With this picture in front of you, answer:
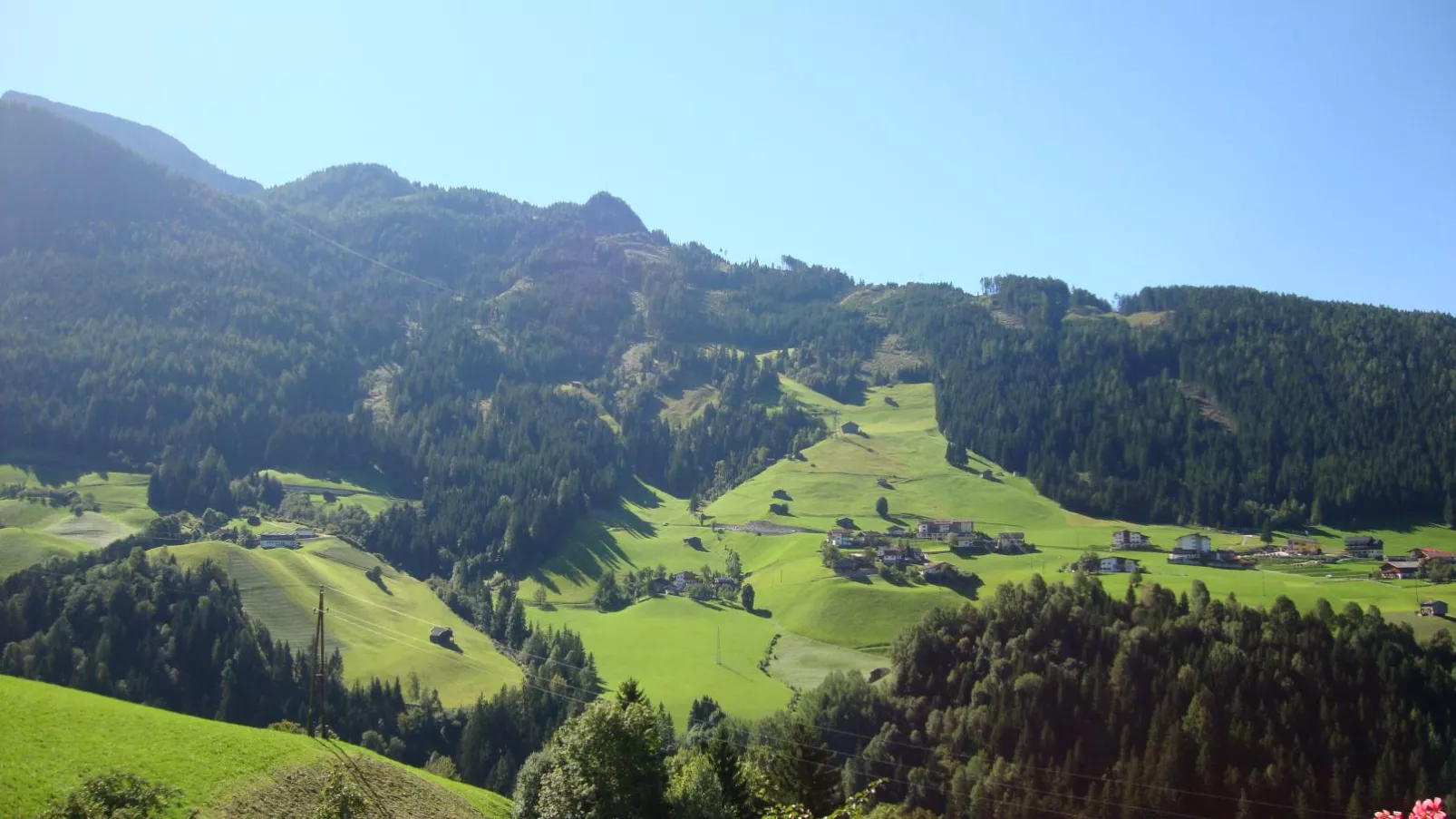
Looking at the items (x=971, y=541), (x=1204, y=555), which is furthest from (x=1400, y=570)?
(x=971, y=541)

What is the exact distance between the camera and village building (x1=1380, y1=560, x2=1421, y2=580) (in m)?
140

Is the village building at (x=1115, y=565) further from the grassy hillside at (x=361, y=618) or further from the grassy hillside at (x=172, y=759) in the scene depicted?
the grassy hillside at (x=172, y=759)

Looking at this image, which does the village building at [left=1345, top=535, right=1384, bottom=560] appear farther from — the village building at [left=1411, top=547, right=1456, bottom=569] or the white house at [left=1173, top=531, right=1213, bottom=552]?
the white house at [left=1173, top=531, right=1213, bottom=552]

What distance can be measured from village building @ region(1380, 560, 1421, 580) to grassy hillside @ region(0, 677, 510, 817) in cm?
13970

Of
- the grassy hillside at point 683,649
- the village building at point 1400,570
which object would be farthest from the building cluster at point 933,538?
the village building at point 1400,570

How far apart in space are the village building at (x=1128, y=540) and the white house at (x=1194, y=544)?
585 centimetres

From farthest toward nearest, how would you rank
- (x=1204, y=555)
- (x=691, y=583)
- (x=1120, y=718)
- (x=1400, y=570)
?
1. (x=691, y=583)
2. (x=1204, y=555)
3. (x=1400, y=570)
4. (x=1120, y=718)

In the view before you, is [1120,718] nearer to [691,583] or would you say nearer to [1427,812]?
[1427,812]

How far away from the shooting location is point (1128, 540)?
171625 millimetres

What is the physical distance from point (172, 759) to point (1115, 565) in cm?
13650

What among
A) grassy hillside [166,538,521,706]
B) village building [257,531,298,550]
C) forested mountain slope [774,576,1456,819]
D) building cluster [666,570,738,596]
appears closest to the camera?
forested mountain slope [774,576,1456,819]

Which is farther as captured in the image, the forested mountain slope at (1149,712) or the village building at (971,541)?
the village building at (971,541)

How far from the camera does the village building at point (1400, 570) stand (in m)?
140

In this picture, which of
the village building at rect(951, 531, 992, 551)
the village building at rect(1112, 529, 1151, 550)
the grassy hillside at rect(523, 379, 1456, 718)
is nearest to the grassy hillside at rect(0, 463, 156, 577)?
the grassy hillside at rect(523, 379, 1456, 718)
